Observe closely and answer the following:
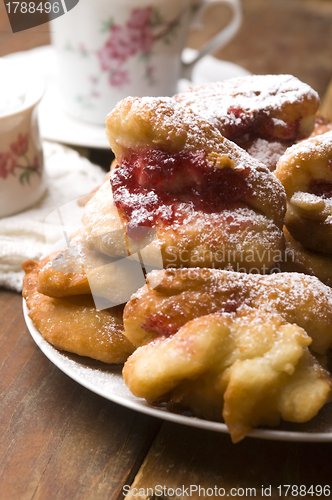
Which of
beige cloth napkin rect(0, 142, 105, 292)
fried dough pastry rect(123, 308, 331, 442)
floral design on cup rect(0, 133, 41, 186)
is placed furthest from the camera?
floral design on cup rect(0, 133, 41, 186)

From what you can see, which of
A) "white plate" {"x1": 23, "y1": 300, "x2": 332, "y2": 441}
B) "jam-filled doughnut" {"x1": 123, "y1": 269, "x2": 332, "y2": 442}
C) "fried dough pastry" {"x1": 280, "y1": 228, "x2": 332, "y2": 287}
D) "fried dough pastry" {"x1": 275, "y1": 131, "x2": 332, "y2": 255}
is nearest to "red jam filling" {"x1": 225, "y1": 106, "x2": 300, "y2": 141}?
"fried dough pastry" {"x1": 275, "y1": 131, "x2": 332, "y2": 255}

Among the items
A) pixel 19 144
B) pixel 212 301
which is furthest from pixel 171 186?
pixel 19 144

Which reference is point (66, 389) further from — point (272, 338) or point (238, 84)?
point (238, 84)

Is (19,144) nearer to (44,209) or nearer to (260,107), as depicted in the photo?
(44,209)

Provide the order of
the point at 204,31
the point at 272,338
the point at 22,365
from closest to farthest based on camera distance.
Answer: the point at 272,338 → the point at 22,365 → the point at 204,31

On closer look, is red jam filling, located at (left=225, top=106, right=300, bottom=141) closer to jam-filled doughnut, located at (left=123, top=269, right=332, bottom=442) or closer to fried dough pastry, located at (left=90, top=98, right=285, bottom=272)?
fried dough pastry, located at (left=90, top=98, right=285, bottom=272)

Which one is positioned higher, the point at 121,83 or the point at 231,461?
the point at 121,83

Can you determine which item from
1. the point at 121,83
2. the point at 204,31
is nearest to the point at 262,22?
the point at 204,31
